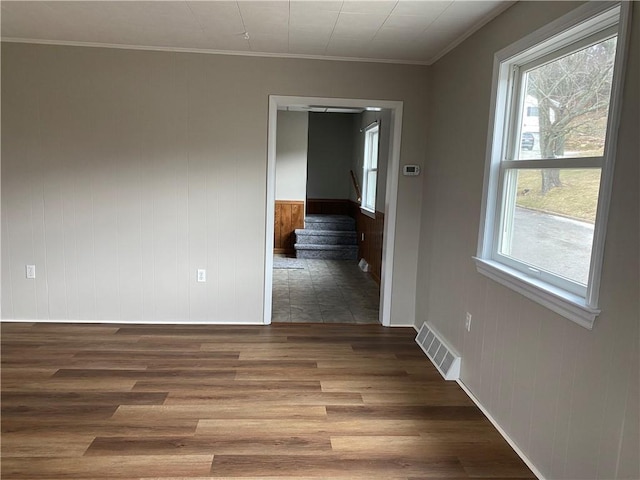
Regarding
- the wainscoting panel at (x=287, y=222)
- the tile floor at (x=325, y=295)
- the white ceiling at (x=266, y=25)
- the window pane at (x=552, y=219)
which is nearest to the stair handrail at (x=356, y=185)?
the wainscoting panel at (x=287, y=222)

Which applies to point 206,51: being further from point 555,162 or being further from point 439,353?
point 439,353

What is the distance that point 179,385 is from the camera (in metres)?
2.92

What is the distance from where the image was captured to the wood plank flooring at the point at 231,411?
2.15m

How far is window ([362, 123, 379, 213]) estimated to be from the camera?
23.2ft

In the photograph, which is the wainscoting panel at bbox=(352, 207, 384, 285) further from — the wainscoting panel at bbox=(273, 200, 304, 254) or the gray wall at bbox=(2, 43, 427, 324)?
the gray wall at bbox=(2, 43, 427, 324)

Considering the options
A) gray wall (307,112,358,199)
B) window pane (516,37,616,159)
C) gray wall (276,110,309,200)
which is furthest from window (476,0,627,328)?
gray wall (307,112,358,199)

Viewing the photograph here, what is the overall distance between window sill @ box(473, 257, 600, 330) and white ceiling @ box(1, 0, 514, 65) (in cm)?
150

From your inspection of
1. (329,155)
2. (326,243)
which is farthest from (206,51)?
(329,155)

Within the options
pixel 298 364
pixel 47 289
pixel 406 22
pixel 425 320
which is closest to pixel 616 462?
pixel 298 364

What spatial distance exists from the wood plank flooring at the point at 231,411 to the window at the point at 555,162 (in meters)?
0.93

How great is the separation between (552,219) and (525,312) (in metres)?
0.48

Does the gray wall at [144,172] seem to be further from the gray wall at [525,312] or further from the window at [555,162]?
the window at [555,162]

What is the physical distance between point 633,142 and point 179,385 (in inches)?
107

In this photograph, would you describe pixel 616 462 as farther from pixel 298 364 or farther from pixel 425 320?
pixel 425 320
